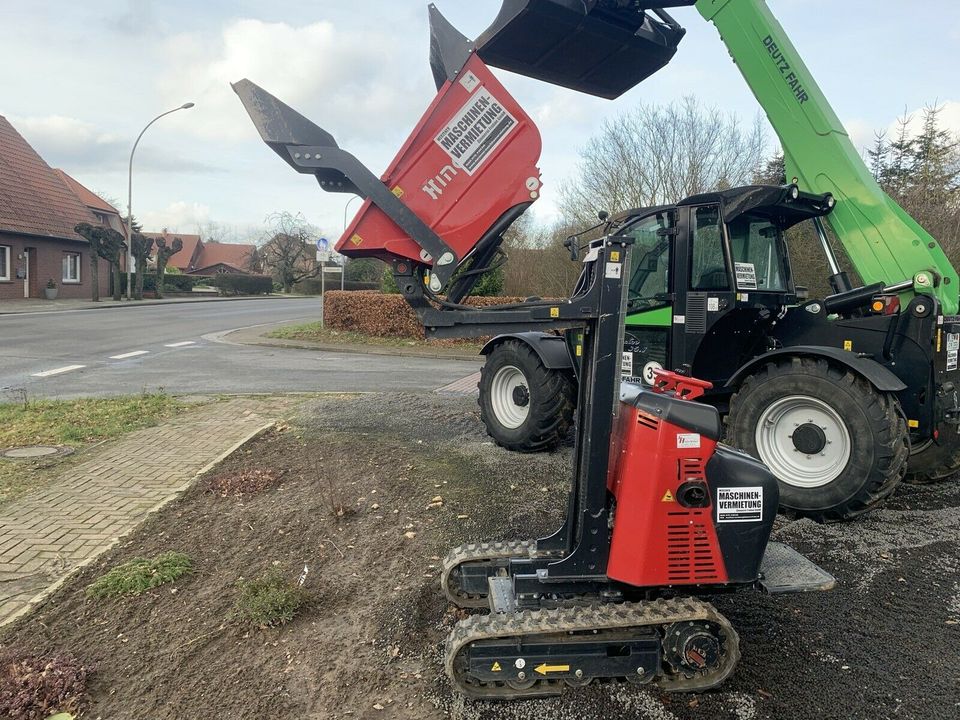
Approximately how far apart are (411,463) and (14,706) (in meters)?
3.48

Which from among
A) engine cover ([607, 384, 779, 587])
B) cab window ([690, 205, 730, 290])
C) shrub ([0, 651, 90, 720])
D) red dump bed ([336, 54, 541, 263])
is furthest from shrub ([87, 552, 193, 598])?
cab window ([690, 205, 730, 290])

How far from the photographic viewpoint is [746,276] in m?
5.56

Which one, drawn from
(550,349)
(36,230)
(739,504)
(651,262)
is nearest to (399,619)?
(739,504)

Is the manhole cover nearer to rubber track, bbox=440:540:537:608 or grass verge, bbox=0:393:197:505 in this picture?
grass verge, bbox=0:393:197:505

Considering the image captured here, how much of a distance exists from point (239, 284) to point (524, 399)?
A: 51.7 m

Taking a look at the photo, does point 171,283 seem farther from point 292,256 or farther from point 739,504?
point 739,504

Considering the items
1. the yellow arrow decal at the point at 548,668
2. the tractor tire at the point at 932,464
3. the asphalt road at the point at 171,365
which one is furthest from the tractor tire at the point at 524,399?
the asphalt road at the point at 171,365

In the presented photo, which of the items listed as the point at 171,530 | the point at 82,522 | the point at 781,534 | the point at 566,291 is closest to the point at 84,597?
the point at 171,530

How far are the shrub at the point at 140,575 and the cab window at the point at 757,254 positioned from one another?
179 inches

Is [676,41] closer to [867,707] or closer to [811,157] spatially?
[811,157]

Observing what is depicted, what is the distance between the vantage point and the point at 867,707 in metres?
2.71

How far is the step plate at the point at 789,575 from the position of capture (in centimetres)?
291

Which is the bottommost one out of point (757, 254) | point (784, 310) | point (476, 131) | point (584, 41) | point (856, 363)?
point (856, 363)

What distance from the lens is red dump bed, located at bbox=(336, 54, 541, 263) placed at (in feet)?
10.6
